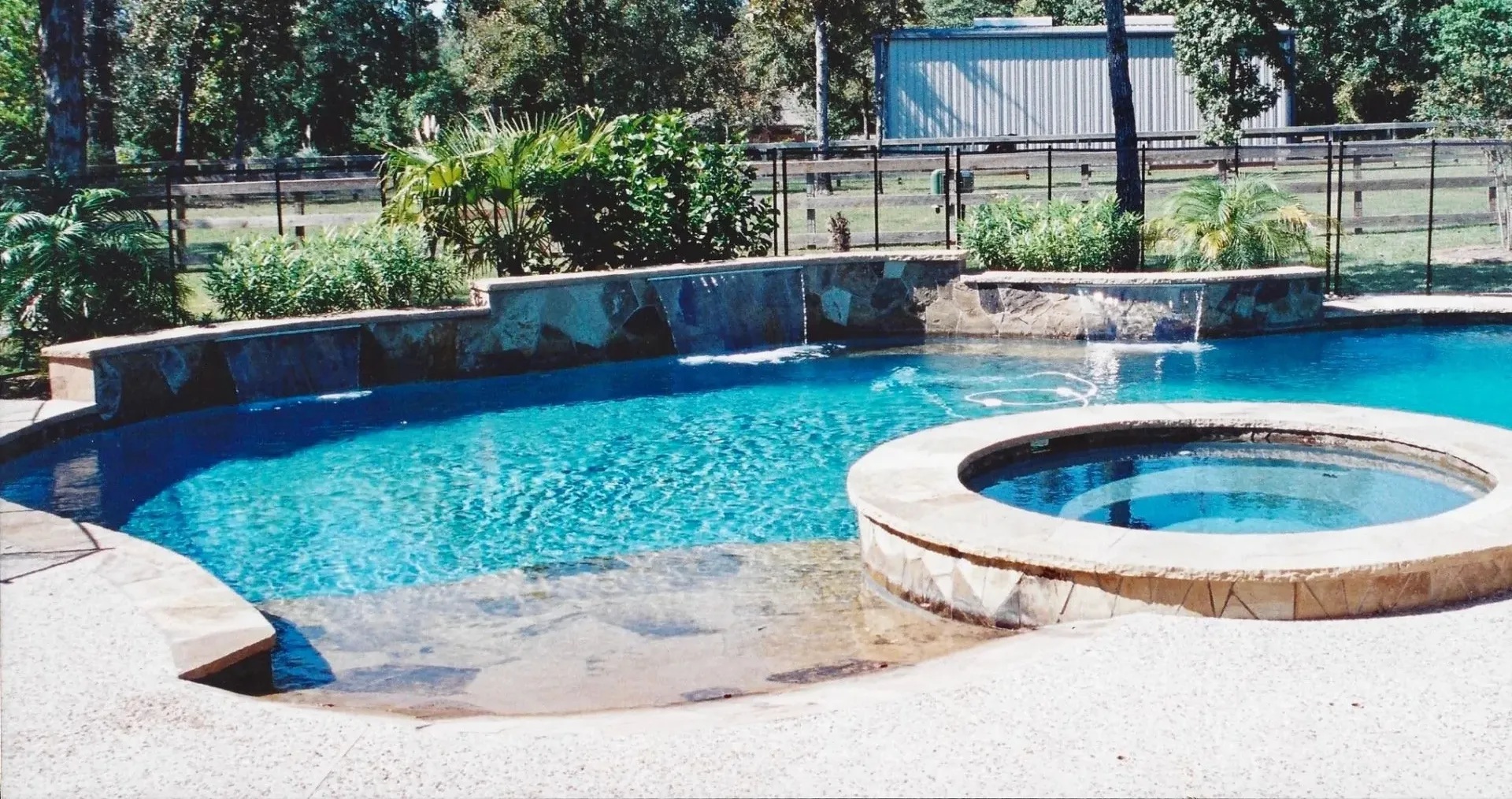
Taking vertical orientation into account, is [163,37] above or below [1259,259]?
above

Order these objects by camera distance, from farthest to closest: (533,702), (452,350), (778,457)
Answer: (452,350) < (778,457) < (533,702)

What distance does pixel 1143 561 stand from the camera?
620 cm

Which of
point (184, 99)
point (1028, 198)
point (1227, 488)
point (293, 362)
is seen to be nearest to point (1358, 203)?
point (1028, 198)

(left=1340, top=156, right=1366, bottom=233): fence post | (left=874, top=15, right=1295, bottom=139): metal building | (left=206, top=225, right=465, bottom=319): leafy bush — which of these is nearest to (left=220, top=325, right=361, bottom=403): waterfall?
(left=206, top=225, right=465, bottom=319): leafy bush

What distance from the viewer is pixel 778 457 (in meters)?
10.4

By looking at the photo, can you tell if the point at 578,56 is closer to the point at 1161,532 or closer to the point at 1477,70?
the point at 1477,70

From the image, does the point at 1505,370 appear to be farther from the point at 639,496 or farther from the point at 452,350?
the point at 452,350

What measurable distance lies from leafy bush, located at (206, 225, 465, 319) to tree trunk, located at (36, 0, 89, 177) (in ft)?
15.2

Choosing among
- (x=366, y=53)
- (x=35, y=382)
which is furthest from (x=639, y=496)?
Result: (x=366, y=53)

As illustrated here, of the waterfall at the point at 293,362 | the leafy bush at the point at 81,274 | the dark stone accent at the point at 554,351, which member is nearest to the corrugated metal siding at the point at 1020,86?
the dark stone accent at the point at 554,351

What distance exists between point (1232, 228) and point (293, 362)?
9.50 meters

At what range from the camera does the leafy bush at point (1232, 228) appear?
606 inches

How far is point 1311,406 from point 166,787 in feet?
24.3

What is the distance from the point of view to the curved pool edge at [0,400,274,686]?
5.79m
